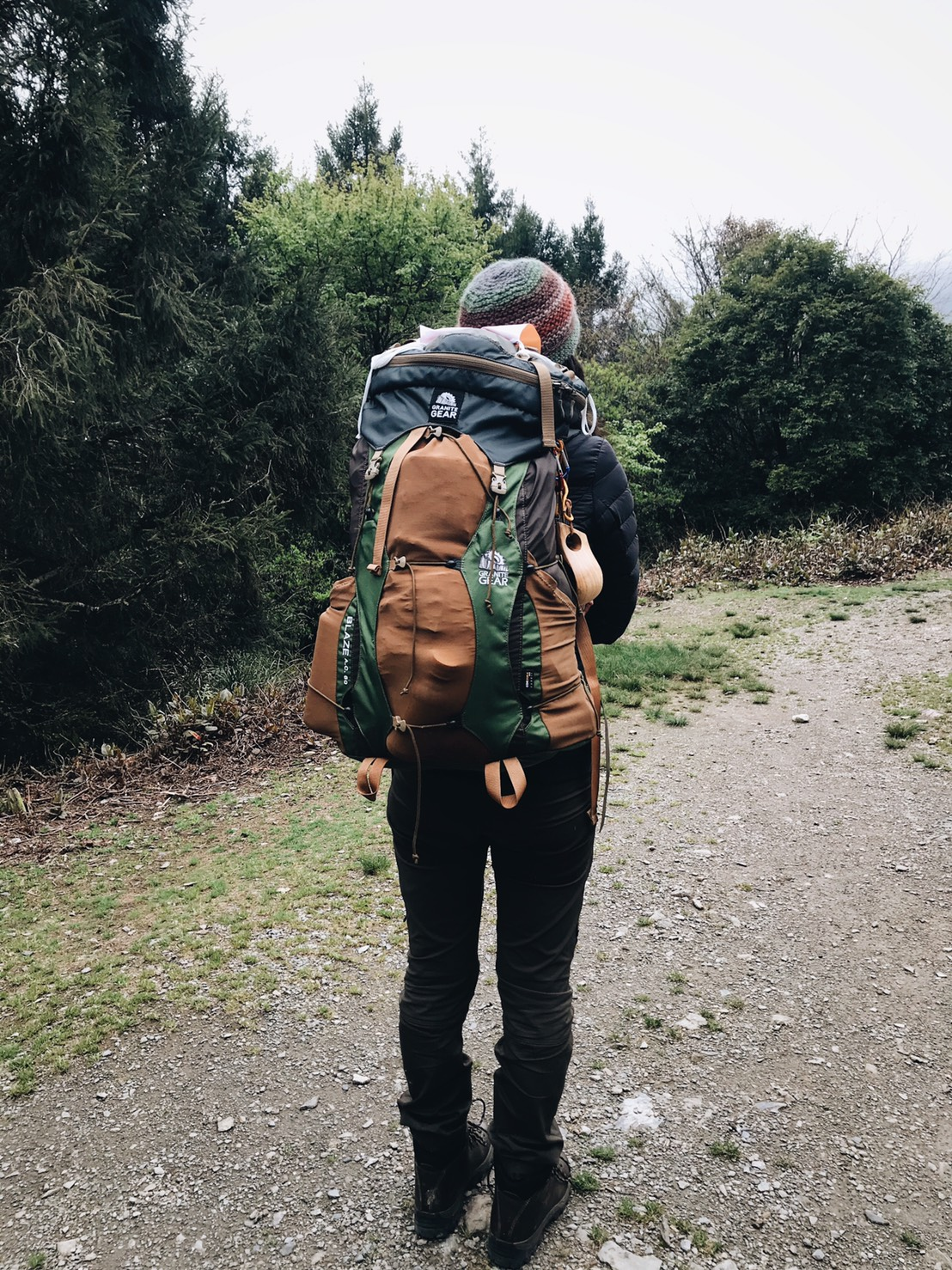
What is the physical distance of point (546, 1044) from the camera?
5.38 feet

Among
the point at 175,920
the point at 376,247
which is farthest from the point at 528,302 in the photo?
the point at 376,247

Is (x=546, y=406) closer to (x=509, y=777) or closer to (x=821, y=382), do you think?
(x=509, y=777)

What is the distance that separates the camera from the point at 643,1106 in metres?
2.29

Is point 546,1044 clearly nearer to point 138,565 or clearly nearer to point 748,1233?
point 748,1233

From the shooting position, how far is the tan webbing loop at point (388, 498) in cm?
148

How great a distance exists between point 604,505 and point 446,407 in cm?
39

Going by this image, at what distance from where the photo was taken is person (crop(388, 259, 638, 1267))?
158 cm

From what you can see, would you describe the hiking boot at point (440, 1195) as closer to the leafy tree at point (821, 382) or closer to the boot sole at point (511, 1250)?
the boot sole at point (511, 1250)

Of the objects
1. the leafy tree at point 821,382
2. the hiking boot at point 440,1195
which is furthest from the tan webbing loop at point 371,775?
the leafy tree at point 821,382

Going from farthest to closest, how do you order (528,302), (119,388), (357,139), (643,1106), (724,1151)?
(357,139) < (119,388) < (643,1106) < (724,1151) < (528,302)

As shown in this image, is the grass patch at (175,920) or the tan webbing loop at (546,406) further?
the grass patch at (175,920)

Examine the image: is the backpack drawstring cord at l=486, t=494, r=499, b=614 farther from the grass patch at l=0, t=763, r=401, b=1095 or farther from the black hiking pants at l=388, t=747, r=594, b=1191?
the grass patch at l=0, t=763, r=401, b=1095

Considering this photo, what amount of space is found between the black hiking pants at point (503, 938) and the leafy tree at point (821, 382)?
1660cm

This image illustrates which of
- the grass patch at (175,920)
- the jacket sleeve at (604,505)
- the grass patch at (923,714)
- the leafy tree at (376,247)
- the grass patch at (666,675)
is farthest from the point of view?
the leafy tree at (376,247)
